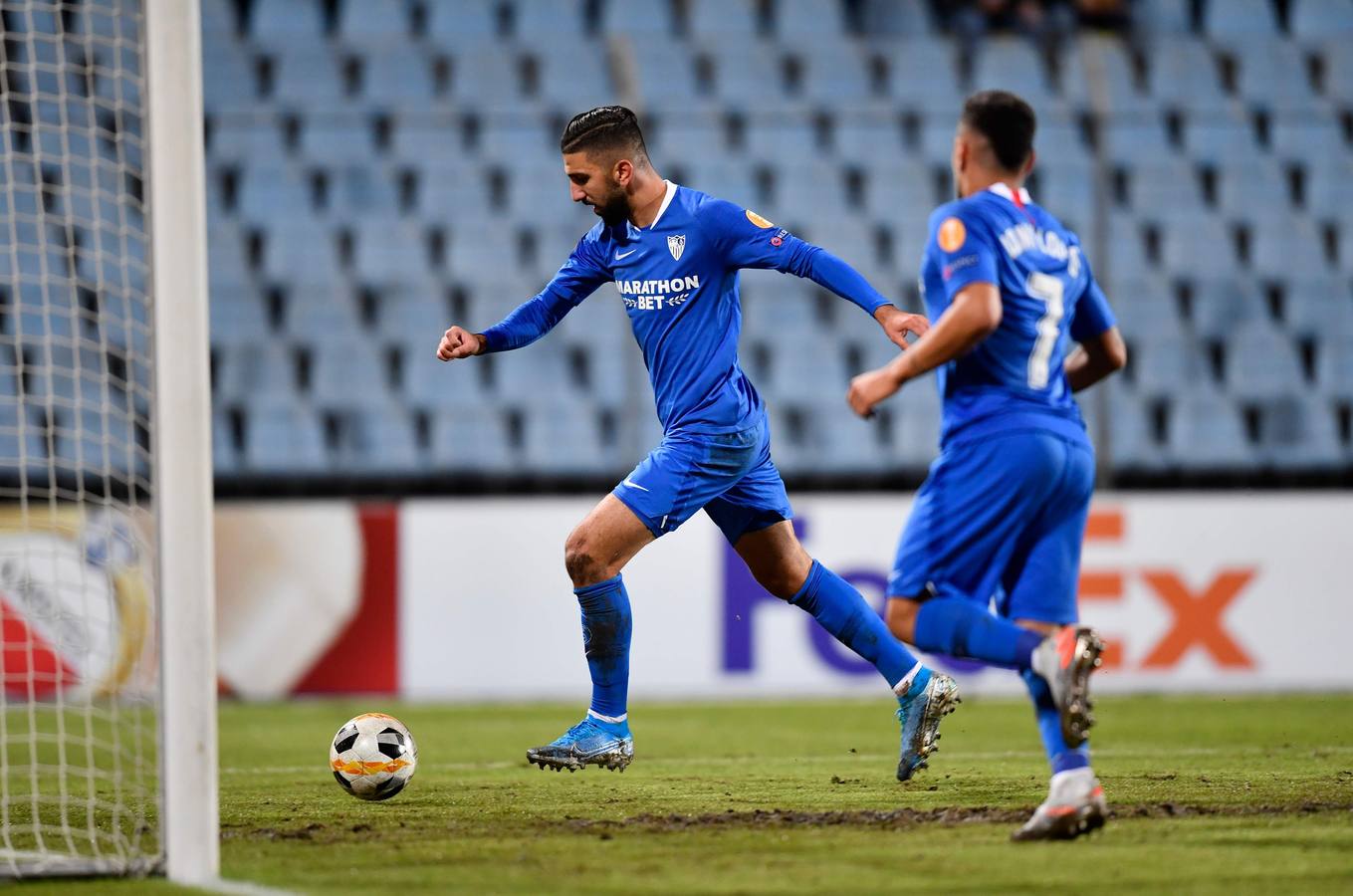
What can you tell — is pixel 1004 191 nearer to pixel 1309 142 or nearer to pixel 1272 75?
pixel 1309 142

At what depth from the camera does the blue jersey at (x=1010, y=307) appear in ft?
14.7

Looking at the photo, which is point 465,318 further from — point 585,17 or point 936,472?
point 936,472

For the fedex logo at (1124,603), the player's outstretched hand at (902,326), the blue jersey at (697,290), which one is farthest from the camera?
the fedex logo at (1124,603)

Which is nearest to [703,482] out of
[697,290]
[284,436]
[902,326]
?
[697,290]

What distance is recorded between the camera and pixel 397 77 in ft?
47.9

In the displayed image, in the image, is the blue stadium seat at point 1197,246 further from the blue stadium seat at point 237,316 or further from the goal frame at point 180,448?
the goal frame at point 180,448

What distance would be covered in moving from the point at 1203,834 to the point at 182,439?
9.31 feet

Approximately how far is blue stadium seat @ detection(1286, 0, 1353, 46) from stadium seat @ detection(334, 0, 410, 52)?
26.0 feet

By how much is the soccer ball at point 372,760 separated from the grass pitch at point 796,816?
0.27ft

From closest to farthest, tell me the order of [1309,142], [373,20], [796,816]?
[796,816] → [1309,142] → [373,20]

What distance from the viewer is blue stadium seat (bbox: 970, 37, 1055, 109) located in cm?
1488

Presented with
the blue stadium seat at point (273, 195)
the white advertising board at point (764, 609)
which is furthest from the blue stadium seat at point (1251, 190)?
the blue stadium seat at point (273, 195)

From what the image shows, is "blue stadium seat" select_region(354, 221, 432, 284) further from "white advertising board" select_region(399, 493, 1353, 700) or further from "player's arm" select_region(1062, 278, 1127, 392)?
"player's arm" select_region(1062, 278, 1127, 392)

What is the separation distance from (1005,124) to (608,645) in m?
2.24
